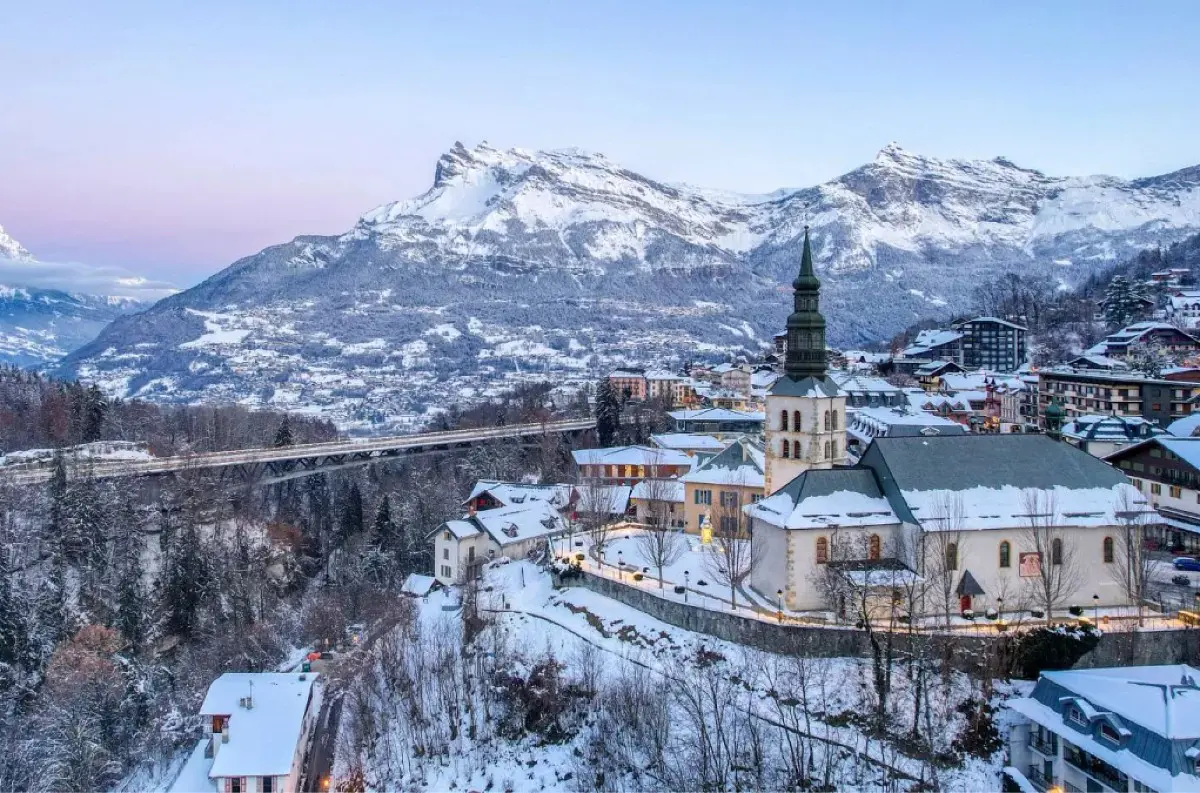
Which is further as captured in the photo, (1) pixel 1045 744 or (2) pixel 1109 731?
(1) pixel 1045 744

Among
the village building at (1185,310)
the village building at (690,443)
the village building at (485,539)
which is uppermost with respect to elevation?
the village building at (1185,310)

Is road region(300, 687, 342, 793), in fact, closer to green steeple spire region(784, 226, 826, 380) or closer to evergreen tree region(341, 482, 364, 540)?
green steeple spire region(784, 226, 826, 380)

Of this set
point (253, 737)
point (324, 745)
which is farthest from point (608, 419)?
point (253, 737)

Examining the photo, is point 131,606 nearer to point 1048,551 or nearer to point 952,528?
point 952,528

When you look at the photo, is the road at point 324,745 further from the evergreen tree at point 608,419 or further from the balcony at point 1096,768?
the evergreen tree at point 608,419

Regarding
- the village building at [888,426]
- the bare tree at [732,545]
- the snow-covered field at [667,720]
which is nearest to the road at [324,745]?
the snow-covered field at [667,720]

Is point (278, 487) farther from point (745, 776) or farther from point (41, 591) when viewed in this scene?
point (745, 776)

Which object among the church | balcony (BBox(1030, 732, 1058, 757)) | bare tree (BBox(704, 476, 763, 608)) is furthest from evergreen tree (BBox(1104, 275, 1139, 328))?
balcony (BBox(1030, 732, 1058, 757))
